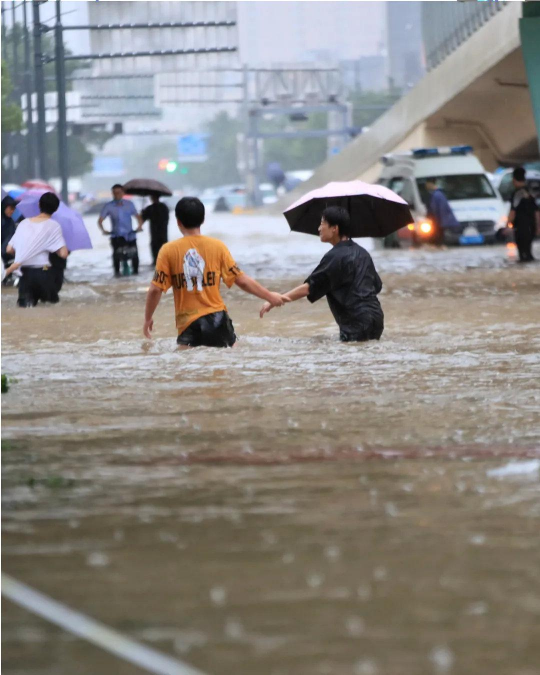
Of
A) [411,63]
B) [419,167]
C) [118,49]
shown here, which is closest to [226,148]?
[411,63]

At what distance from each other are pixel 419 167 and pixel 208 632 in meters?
28.2

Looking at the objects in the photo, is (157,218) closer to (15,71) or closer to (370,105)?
(15,71)

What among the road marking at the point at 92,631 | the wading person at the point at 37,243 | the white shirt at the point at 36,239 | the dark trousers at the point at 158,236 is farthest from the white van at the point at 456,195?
the road marking at the point at 92,631

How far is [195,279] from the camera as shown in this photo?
10.2 m

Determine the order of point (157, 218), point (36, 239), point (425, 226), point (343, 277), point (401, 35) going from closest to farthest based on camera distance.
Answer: point (343, 277) → point (36, 239) → point (157, 218) → point (425, 226) → point (401, 35)

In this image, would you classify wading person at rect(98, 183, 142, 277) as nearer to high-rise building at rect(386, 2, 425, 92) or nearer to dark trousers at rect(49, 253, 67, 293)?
dark trousers at rect(49, 253, 67, 293)

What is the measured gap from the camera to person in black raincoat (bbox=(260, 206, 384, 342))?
11234mm

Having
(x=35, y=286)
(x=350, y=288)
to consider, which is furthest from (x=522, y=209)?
(x=350, y=288)

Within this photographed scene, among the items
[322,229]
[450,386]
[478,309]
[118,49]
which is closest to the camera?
[450,386]

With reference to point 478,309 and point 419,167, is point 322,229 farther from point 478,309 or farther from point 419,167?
point 419,167

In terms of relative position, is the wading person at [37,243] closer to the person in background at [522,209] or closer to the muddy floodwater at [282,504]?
the muddy floodwater at [282,504]

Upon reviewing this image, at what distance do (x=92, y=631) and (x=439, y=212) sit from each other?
2641 cm

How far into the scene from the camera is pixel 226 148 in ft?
604

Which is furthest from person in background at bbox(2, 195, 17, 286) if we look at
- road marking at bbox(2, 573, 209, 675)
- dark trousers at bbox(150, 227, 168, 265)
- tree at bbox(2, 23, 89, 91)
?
tree at bbox(2, 23, 89, 91)
